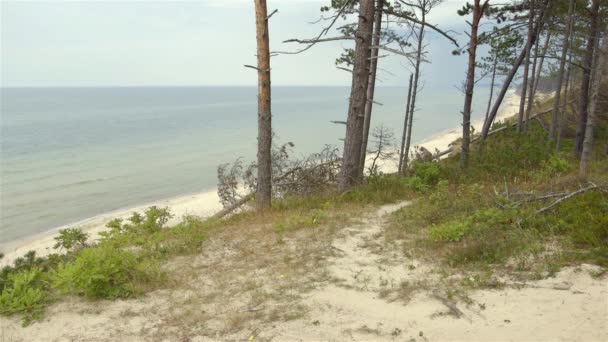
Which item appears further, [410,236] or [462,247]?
[410,236]

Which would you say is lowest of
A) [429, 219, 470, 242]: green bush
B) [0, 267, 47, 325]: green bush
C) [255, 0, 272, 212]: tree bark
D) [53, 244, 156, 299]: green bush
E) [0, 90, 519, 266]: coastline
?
[0, 90, 519, 266]: coastline

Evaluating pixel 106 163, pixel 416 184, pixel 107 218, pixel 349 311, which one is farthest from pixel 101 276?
pixel 106 163

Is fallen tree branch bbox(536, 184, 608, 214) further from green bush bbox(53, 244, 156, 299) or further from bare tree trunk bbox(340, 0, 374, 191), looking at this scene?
green bush bbox(53, 244, 156, 299)

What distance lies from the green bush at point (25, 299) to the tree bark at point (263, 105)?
5.14 meters

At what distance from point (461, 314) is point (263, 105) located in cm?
649

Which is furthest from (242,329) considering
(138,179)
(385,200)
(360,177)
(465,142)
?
(138,179)

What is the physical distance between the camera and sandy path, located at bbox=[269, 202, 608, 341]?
4008 mm

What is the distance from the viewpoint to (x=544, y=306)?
4.35 metres

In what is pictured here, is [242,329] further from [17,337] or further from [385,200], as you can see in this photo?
[385,200]

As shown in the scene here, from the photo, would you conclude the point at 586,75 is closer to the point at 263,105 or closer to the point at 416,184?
the point at 416,184

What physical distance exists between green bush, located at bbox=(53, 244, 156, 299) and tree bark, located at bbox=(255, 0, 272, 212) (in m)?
4.29

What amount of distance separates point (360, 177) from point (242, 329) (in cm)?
717

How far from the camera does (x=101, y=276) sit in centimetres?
528

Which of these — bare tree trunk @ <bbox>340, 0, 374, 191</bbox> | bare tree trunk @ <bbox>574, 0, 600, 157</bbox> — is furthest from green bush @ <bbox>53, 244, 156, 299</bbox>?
bare tree trunk @ <bbox>574, 0, 600, 157</bbox>
